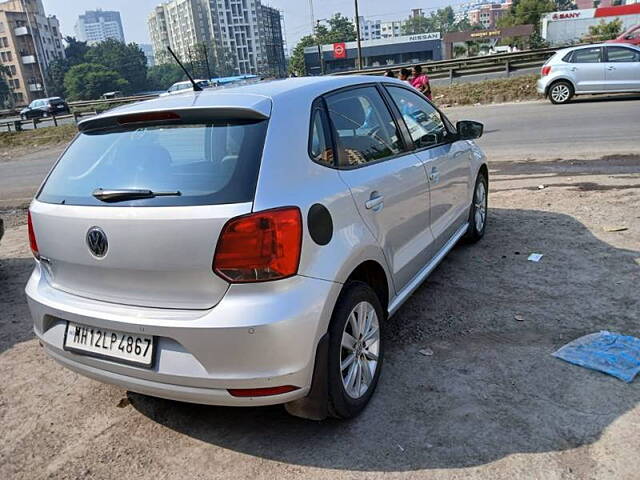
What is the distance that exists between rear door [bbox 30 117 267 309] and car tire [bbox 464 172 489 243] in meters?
3.20

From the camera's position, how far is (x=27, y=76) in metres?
108

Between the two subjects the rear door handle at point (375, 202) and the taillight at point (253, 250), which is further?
the rear door handle at point (375, 202)

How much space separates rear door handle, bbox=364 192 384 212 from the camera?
297 cm

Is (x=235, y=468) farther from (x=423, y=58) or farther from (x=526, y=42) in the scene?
(x=423, y=58)

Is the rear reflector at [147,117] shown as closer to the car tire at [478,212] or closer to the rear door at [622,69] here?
the car tire at [478,212]

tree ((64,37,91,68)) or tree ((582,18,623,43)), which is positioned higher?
tree ((64,37,91,68))

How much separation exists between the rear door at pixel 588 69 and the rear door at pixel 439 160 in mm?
12956

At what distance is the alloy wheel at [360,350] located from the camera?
2811mm

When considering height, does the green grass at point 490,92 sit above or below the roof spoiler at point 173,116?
below

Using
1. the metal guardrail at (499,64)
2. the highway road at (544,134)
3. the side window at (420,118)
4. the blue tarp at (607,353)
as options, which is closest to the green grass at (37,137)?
the highway road at (544,134)

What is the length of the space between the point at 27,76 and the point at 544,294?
123878 millimetres

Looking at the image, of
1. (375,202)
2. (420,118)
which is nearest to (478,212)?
(420,118)

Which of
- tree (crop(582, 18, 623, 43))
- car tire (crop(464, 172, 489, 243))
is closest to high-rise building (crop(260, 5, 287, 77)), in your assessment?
tree (crop(582, 18, 623, 43))

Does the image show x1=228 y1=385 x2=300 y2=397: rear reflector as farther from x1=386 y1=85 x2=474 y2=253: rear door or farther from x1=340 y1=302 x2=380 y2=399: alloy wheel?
x1=386 y1=85 x2=474 y2=253: rear door
